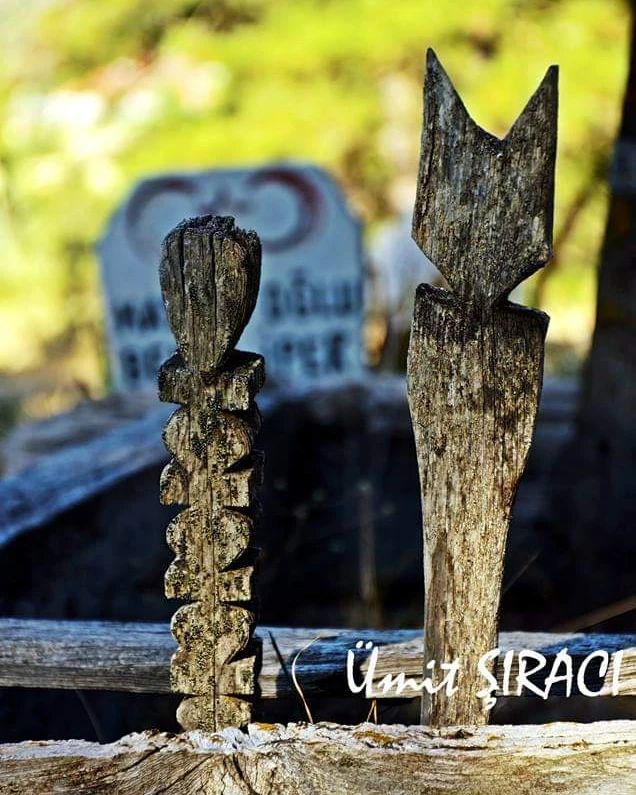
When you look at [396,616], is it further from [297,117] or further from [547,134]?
[297,117]

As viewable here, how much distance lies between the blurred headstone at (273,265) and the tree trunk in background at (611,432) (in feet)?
5.76

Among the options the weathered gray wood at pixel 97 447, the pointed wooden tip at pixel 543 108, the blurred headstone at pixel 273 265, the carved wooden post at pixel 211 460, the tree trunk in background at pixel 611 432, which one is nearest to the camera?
the pointed wooden tip at pixel 543 108

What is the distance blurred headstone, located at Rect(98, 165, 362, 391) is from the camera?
446 centimetres

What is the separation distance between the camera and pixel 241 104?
8047 millimetres

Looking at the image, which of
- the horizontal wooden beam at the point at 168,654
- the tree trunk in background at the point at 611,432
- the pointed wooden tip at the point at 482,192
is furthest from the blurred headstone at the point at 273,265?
the pointed wooden tip at the point at 482,192

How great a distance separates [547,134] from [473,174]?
8cm

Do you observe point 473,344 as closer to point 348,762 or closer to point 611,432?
point 348,762

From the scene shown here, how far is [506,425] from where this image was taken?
1.04m

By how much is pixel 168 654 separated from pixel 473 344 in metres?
0.60

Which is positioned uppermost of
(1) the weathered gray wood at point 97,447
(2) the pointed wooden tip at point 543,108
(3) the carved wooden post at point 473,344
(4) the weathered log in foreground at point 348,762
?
(2) the pointed wooden tip at point 543,108

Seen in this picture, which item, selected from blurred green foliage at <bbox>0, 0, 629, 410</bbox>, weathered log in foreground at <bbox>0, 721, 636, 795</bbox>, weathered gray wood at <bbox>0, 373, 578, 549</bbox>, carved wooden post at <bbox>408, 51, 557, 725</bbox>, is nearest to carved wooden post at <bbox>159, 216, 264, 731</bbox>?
weathered log in foreground at <bbox>0, 721, 636, 795</bbox>

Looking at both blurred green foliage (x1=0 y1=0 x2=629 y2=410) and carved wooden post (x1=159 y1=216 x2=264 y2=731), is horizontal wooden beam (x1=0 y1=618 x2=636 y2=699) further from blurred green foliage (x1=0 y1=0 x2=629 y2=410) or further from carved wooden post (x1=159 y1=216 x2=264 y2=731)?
blurred green foliage (x1=0 y1=0 x2=629 y2=410)

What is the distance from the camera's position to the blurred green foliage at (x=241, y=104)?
7.27 m

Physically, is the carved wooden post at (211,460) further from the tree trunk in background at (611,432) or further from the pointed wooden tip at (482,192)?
the tree trunk in background at (611,432)
